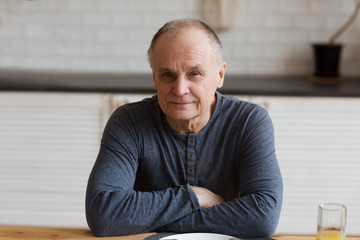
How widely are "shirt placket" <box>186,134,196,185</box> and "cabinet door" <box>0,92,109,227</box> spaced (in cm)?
142

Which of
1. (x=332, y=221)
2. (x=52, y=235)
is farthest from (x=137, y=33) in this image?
(x=332, y=221)

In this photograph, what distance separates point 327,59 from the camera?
3.82 m

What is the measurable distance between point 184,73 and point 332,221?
78 centimetres

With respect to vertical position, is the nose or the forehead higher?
the forehead

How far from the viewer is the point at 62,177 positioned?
3.60 metres

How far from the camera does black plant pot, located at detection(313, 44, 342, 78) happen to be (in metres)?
3.80

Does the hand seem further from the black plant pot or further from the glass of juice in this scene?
the black plant pot

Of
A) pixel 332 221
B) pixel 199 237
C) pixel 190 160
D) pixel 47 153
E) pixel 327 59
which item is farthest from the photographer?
pixel 327 59

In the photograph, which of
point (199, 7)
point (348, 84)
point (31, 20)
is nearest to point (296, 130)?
point (348, 84)

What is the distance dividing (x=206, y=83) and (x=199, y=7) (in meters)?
2.07

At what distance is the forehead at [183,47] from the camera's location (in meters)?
2.02

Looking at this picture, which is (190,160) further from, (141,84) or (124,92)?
(141,84)

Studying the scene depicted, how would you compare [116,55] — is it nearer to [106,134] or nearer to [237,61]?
[237,61]

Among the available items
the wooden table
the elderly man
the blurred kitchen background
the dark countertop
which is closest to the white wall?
the blurred kitchen background
